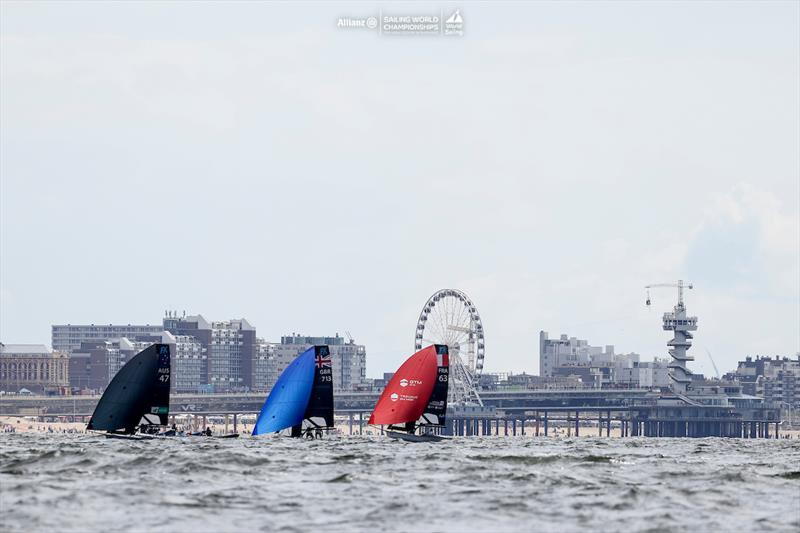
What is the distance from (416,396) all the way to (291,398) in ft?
28.9

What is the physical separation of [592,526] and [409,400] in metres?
60.6

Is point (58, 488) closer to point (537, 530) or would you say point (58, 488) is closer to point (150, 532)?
point (150, 532)

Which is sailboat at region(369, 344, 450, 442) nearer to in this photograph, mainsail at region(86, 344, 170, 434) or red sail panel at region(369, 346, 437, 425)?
red sail panel at region(369, 346, 437, 425)

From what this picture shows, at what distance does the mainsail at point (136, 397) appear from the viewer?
96.1 m

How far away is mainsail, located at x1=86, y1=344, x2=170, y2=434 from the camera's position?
96.1m

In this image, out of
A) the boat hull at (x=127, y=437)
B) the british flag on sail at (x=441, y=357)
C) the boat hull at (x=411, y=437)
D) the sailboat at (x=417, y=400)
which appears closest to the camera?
the boat hull at (x=127, y=437)

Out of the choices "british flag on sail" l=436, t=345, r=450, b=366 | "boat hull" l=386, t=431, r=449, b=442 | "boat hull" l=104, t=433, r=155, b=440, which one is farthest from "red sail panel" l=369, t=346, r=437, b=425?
"boat hull" l=104, t=433, r=155, b=440

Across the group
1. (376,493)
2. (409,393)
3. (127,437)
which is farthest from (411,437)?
(376,493)

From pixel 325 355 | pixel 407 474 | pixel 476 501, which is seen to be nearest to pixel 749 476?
pixel 407 474

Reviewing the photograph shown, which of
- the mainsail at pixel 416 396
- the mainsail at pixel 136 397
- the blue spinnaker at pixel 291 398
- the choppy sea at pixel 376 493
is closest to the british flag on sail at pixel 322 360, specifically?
the blue spinnaker at pixel 291 398

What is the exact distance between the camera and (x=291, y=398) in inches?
4058

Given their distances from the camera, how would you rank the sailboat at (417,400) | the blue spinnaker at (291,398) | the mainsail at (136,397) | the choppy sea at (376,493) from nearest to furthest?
the choppy sea at (376,493), the mainsail at (136,397), the blue spinnaker at (291,398), the sailboat at (417,400)

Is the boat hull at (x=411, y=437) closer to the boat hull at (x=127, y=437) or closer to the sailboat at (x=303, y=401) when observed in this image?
the sailboat at (x=303, y=401)

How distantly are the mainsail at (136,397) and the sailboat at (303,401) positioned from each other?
299 inches
